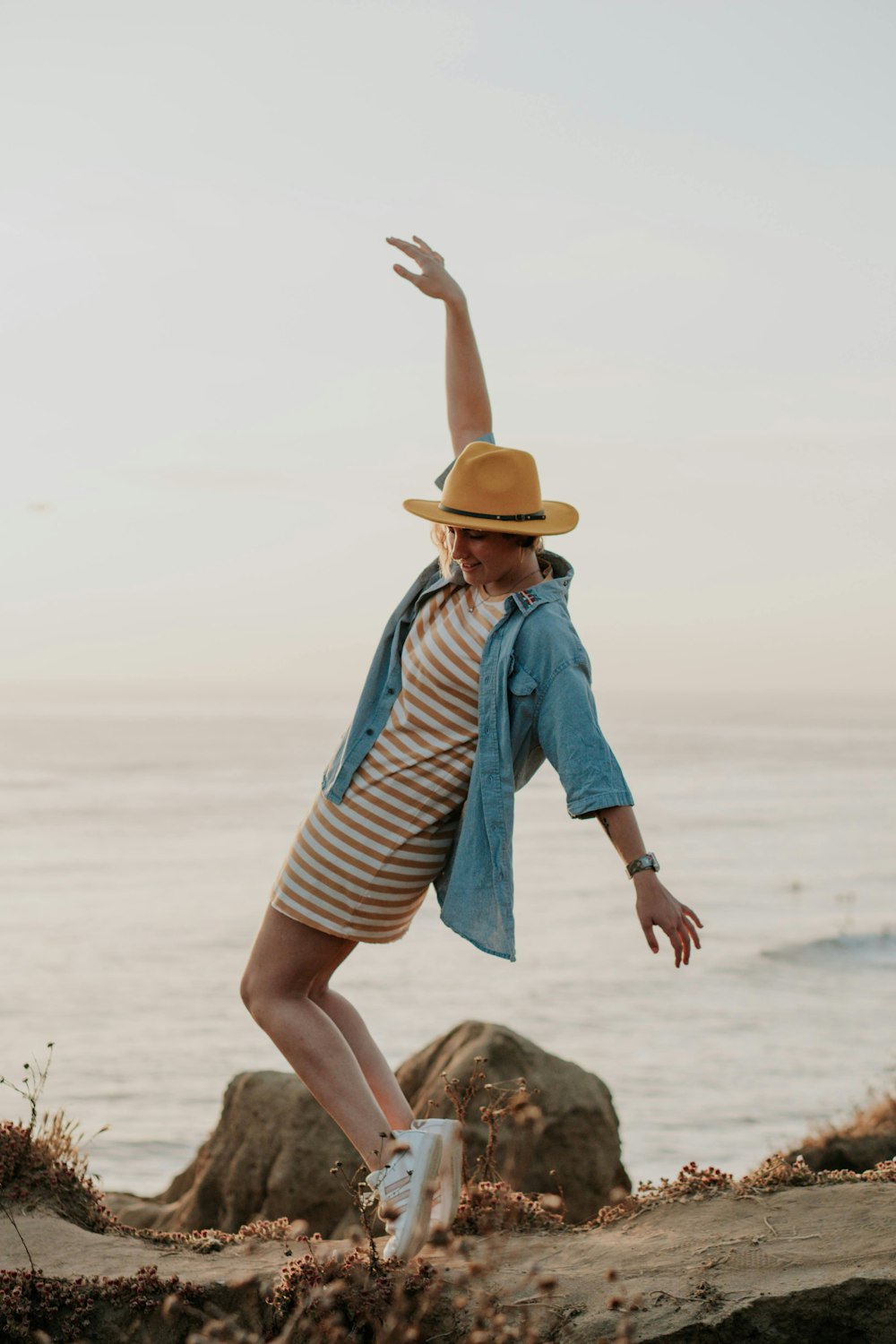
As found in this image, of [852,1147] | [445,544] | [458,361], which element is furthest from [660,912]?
[852,1147]

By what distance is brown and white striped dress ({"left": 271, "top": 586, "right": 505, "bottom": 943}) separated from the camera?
426 centimetres

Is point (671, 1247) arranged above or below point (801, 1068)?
above

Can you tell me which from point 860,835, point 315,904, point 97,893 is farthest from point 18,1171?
point 860,835

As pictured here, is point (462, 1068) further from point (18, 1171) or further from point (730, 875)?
point (730, 875)

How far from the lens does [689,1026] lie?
15.8 metres

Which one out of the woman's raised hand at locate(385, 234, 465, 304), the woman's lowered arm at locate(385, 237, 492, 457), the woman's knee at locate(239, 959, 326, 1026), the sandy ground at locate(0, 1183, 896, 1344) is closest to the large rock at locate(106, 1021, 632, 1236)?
the sandy ground at locate(0, 1183, 896, 1344)

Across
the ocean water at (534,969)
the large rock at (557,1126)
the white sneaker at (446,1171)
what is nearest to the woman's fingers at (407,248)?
the white sneaker at (446,1171)

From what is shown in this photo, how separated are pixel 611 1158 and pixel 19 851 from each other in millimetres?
26470

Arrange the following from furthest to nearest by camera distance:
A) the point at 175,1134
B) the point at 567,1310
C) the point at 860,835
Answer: the point at 860,835
the point at 175,1134
the point at 567,1310

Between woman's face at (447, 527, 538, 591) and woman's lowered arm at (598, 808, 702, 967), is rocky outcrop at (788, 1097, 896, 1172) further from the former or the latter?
woman's face at (447, 527, 538, 591)

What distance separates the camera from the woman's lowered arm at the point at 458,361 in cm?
456

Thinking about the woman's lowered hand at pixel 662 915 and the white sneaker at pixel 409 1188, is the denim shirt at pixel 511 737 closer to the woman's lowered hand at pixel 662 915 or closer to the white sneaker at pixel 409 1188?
the woman's lowered hand at pixel 662 915

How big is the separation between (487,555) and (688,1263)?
207cm

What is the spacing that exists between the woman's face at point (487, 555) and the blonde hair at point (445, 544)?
17mm
